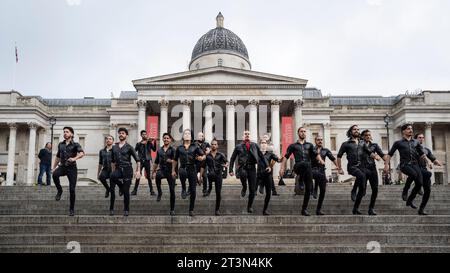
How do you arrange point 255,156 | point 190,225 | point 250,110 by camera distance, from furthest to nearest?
point 250,110 < point 255,156 < point 190,225

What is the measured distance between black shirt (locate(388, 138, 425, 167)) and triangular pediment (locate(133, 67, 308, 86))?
2947 cm

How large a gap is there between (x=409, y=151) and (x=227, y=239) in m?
5.18

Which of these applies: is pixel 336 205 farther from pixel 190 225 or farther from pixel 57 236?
pixel 57 236

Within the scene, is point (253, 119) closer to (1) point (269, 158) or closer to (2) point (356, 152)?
(1) point (269, 158)

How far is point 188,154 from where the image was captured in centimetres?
1029

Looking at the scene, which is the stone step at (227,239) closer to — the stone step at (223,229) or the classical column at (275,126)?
the stone step at (223,229)

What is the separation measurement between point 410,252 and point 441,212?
5.11 meters

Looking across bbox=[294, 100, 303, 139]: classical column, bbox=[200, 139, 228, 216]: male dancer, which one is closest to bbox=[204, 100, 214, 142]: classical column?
bbox=[294, 100, 303, 139]: classical column

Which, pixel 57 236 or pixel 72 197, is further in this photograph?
pixel 72 197

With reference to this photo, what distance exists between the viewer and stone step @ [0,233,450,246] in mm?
8336

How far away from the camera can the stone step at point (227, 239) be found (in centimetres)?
834

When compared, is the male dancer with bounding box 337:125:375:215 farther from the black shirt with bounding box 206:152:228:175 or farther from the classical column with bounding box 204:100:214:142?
the classical column with bounding box 204:100:214:142

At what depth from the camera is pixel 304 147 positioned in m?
10.5
